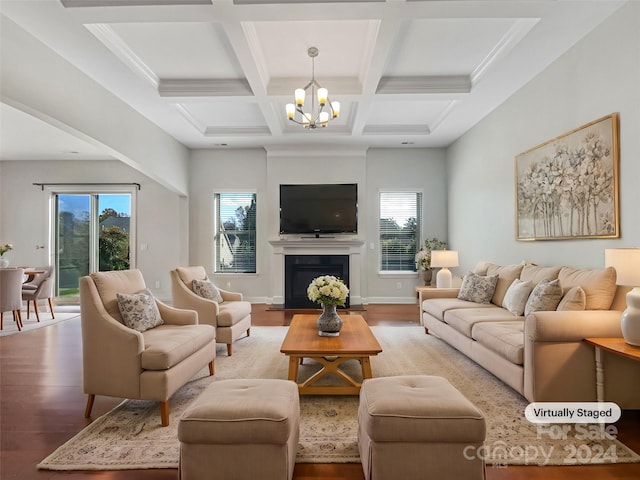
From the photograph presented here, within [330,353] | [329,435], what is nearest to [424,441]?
[329,435]

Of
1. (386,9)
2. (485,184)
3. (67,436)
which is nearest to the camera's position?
(67,436)

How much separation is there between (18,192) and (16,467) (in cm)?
731

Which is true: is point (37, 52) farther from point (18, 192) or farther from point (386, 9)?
point (18, 192)

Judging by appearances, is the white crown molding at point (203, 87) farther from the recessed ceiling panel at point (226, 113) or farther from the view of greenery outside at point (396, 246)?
the view of greenery outside at point (396, 246)

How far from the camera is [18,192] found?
24.1 feet

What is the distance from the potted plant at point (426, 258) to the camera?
6738 mm

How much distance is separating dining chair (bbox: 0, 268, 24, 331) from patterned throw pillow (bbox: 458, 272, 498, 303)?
598cm

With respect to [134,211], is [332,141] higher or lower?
higher

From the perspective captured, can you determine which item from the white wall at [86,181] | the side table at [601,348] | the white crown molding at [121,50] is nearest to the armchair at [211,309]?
the white crown molding at [121,50]

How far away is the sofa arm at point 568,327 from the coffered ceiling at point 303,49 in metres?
2.41

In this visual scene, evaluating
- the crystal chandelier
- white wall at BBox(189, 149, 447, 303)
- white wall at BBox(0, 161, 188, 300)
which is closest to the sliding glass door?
white wall at BBox(0, 161, 188, 300)

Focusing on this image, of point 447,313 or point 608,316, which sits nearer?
point 608,316

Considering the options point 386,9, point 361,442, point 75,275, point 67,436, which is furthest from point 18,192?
point 361,442

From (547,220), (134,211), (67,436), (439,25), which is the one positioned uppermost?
(439,25)
